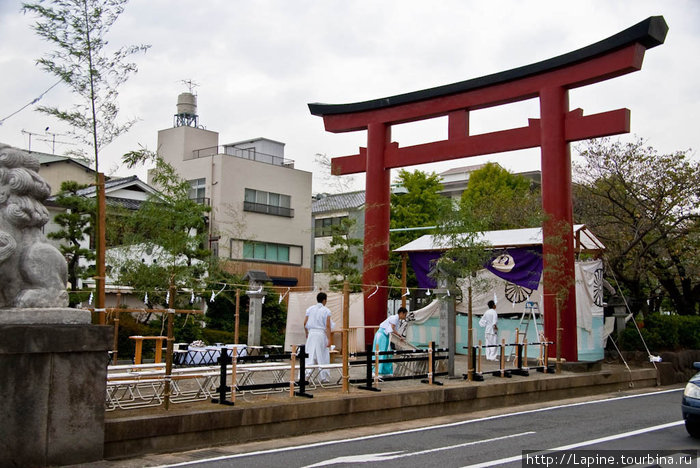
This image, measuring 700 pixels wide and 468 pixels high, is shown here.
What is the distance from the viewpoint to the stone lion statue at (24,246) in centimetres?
780

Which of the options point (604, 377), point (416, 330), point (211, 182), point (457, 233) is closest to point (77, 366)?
point (457, 233)

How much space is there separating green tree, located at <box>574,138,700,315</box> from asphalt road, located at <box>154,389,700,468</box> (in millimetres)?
10903

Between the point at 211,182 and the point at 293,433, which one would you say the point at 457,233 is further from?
the point at 211,182

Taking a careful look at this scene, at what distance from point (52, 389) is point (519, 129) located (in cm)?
1375

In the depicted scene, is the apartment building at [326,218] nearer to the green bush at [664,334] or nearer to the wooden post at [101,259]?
the green bush at [664,334]

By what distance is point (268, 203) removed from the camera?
39.9 m

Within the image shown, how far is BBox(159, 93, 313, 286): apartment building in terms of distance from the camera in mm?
37250

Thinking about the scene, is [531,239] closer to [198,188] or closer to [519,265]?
[519,265]

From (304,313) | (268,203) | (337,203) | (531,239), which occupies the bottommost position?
(304,313)

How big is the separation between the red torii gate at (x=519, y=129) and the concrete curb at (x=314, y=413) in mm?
3411

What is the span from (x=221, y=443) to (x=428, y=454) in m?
2.78

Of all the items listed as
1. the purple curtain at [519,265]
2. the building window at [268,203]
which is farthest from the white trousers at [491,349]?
the building window at [268,203]

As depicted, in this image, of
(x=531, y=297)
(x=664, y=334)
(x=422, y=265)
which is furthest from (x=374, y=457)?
(x=664, y=334)

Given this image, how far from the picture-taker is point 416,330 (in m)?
21.6
